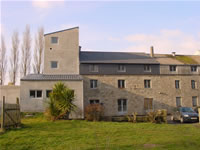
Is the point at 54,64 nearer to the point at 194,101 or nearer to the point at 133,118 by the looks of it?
the point at 133,118

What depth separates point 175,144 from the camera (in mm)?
9453

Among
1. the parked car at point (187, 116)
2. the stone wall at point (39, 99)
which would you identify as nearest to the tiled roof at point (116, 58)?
the stone wall at point (39, 99)

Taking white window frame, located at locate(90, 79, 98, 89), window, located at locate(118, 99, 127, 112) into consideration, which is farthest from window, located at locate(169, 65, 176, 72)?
white window frame, located at locate(90, 79, 98, 89)

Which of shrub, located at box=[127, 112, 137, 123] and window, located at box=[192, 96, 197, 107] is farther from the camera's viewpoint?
window, located at box=[192, 96, 197, 107]

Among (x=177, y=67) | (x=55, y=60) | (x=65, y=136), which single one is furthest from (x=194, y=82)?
(x=65, y=136)

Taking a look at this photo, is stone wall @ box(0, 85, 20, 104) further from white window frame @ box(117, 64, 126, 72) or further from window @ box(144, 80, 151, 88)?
window @ box(144, 80, 151, 88)

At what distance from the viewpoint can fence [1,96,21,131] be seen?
11518 millimetres

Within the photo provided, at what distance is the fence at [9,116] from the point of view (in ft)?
37.8

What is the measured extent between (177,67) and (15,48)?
2654 cm

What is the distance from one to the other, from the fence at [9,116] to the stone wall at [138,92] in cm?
1394

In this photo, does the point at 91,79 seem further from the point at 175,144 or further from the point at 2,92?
the point at 175,144

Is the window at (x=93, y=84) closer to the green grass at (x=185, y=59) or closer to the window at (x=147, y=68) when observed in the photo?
the window at (x=147, y=68)

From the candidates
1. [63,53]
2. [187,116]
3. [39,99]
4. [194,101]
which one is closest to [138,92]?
[194,101]

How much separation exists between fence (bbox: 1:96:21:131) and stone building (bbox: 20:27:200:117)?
12441mm
